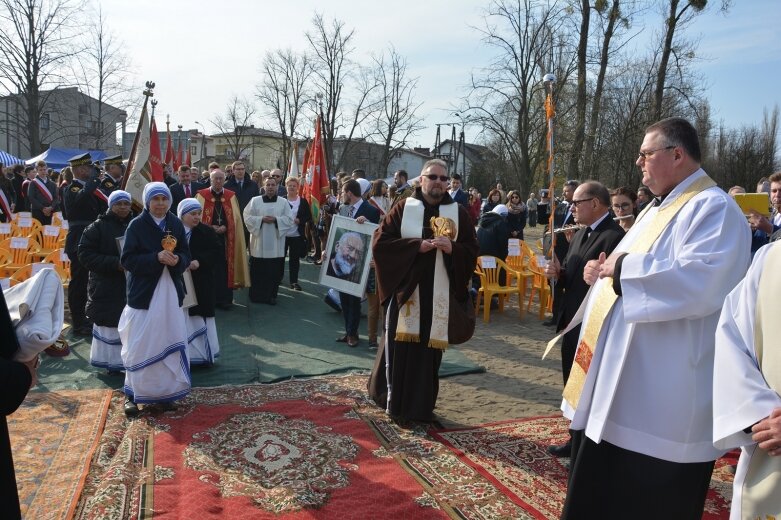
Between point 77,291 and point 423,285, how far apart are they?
4.92m

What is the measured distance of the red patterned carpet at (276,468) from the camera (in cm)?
375

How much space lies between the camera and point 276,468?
170 inches

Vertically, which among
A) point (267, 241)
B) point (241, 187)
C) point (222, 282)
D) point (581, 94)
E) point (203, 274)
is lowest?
point (222, 282)

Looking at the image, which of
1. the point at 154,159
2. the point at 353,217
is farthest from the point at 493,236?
the point at 154,159

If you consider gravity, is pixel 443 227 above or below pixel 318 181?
below

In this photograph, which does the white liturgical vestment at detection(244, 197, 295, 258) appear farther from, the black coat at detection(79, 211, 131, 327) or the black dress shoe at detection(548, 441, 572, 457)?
the black dress shoe at detection(548, 441, 572, 457)

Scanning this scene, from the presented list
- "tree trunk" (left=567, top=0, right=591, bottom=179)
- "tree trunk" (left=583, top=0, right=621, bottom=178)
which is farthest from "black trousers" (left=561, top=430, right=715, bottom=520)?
"tree trunk" (left=583, top=0, right=621, bottom=178)

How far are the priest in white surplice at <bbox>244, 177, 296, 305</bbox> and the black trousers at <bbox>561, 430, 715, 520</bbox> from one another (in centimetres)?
762

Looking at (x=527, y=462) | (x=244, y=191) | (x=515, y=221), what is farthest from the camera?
(x=244, y=191)

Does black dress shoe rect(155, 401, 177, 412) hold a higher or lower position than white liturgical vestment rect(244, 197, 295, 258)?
lower

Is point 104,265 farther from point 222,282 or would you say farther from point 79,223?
point 222,282

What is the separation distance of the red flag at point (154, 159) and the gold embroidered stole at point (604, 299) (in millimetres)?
6184

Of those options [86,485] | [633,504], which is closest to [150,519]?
[86,485]

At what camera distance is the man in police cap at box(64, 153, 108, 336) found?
25.0 ft
